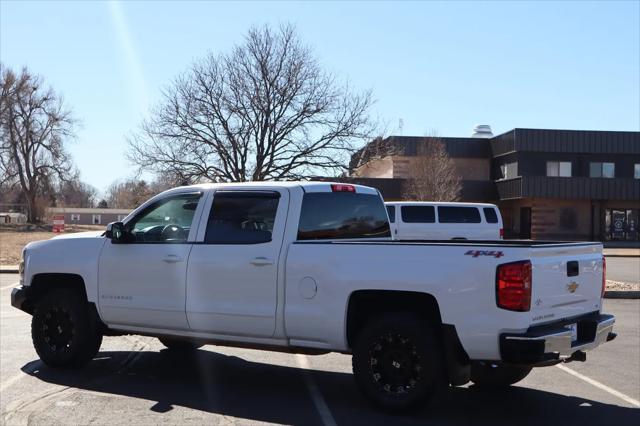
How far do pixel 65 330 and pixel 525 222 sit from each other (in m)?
43.0

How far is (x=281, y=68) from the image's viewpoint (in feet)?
111

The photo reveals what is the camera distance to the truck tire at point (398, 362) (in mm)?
5625

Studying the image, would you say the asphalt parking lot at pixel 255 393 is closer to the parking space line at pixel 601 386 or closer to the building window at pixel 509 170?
the parking space line at pixel 601 386

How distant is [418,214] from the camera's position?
2228 centimetres

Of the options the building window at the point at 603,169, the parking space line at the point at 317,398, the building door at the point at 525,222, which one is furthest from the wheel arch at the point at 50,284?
the building window at the point at 603,169

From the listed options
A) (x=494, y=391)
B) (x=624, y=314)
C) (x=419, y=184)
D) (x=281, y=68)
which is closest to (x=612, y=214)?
(x=419, y=184)

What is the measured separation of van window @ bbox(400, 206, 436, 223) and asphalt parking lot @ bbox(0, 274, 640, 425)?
13.1m

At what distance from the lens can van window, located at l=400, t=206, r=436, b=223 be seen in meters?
22.0

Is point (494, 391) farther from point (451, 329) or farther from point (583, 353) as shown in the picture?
point (451, 329)

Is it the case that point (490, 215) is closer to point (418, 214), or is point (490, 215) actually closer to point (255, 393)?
point (418, 214)

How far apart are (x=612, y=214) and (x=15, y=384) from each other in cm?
4650

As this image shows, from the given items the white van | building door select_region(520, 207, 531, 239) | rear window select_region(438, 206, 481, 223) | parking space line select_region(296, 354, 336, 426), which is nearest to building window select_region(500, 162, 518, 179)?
building door select_region(520, 207, 531, 239)

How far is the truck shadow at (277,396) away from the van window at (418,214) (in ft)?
47.0

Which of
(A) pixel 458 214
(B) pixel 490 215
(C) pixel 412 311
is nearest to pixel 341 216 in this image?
(C) pixel 412 311
